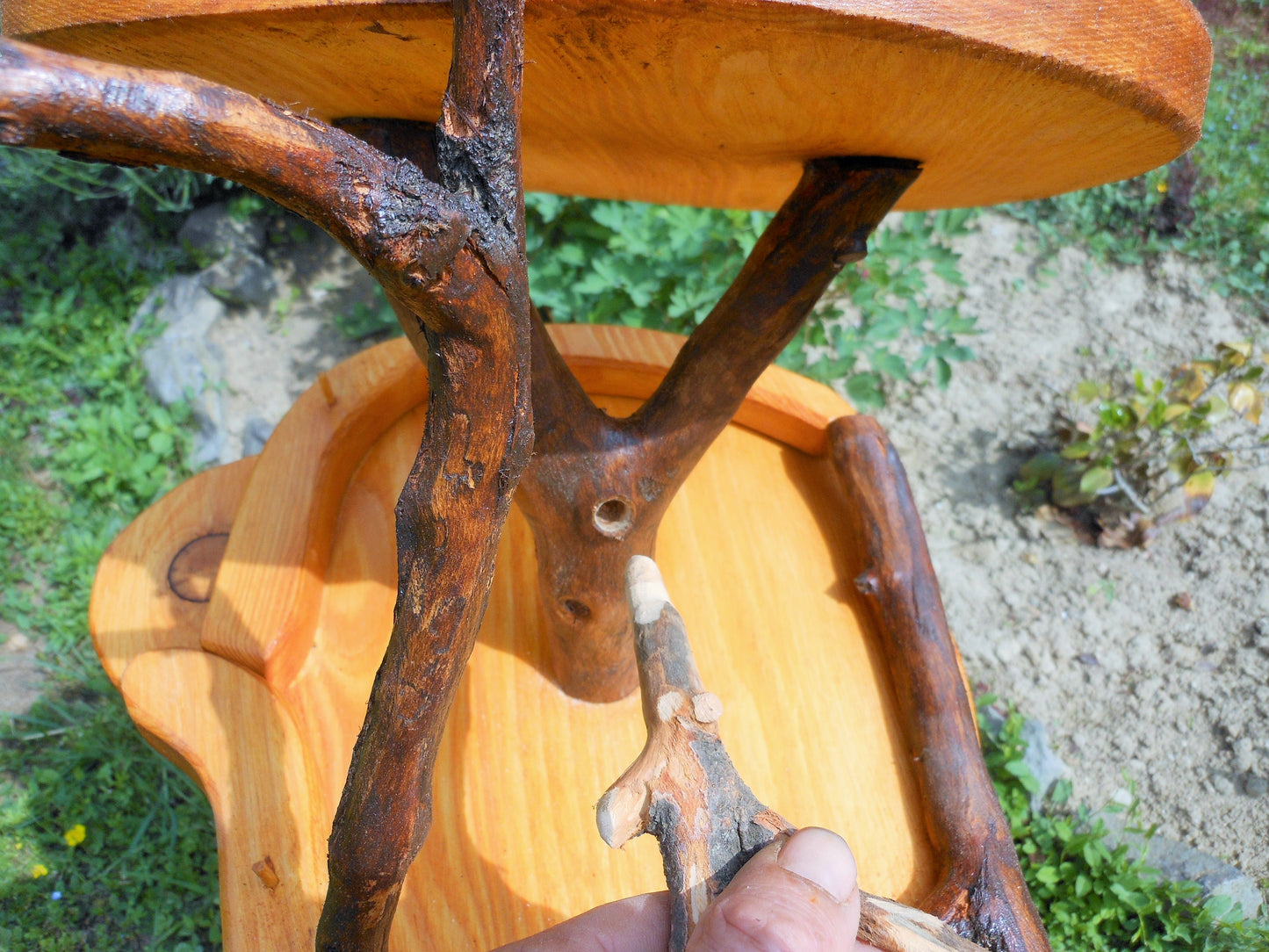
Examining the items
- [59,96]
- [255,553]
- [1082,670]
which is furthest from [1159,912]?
[59,96]

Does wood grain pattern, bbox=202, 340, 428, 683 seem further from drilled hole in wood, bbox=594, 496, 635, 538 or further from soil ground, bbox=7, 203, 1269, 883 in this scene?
soil ground, bbox=7, 203, 1269, 883

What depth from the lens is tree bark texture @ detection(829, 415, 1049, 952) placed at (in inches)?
34.9

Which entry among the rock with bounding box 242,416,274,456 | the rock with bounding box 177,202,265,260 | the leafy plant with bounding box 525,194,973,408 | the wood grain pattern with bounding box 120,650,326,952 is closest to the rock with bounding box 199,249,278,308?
the rock with bounding box 177,202,265,260

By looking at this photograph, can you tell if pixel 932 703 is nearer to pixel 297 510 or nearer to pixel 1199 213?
pixel 297 510

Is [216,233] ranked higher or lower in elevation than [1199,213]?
lower

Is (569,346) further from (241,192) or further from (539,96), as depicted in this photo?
(241,192)

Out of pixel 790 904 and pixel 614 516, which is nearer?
pixel 790 904

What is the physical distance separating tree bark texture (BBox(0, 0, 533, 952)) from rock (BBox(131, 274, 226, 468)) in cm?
172

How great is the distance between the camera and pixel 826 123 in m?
0.71

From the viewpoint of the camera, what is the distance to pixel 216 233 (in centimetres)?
246

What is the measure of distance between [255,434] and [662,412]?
5.15 feet

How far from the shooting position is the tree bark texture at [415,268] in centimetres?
40

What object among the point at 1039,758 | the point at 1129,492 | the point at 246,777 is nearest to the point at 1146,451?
the point at 1129,492

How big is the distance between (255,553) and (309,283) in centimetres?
169
